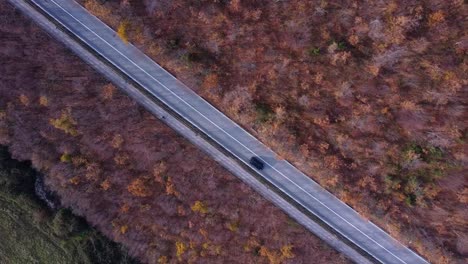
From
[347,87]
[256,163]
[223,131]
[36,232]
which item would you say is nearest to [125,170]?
[223,131]

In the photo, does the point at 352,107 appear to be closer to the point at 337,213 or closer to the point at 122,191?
the point at 337,213

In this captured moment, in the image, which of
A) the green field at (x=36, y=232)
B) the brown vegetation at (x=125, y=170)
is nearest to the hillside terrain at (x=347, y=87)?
the brown vegetation at (x=125, y=170)

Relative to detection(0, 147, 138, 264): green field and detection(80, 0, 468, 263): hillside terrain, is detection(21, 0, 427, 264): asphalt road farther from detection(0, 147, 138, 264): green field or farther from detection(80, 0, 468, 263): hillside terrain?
detection(0, 147, 138, 264): green field

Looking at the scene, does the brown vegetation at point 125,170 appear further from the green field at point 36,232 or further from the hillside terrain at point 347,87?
the hillside terrain at point 347,87

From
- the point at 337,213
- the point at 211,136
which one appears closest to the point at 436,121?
the point at 337,213

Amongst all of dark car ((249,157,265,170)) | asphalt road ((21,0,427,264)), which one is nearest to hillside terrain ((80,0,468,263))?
asphalt road ((21,0,427,264))
